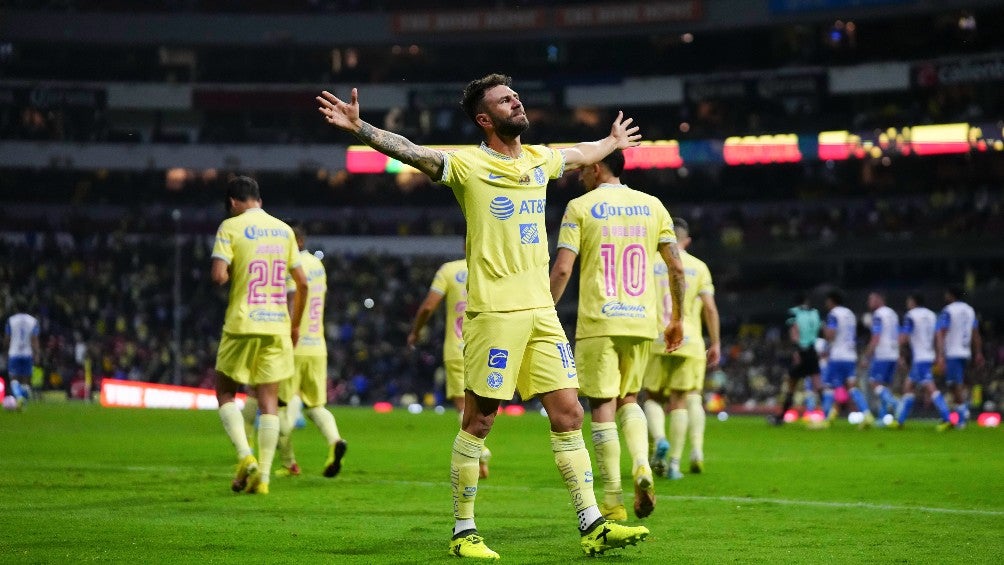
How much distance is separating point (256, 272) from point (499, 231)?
474 centimetres

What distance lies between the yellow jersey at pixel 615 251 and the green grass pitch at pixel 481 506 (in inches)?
56.5

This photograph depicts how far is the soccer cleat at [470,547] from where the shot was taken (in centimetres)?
757

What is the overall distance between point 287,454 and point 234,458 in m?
2.89

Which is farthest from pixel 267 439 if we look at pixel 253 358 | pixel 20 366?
pixel 20 366

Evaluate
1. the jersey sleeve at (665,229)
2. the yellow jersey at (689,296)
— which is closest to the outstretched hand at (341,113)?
the jersey sleeve at (665,229)

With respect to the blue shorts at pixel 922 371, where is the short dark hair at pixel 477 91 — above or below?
above

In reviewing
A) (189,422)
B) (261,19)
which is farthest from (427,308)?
(261,19)

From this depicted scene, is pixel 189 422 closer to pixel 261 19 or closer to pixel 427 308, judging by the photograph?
pixel 427 308

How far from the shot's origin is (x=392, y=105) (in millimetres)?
61062

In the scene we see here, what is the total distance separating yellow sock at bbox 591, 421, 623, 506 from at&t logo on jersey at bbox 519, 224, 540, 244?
183cm

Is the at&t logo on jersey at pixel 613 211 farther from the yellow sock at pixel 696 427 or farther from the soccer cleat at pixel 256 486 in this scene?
the yellow sock at pixel 696 427

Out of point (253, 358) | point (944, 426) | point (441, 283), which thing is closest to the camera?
point (253, 358)

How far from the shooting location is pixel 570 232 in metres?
9.90

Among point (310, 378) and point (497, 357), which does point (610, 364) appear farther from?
point (310, 378)
